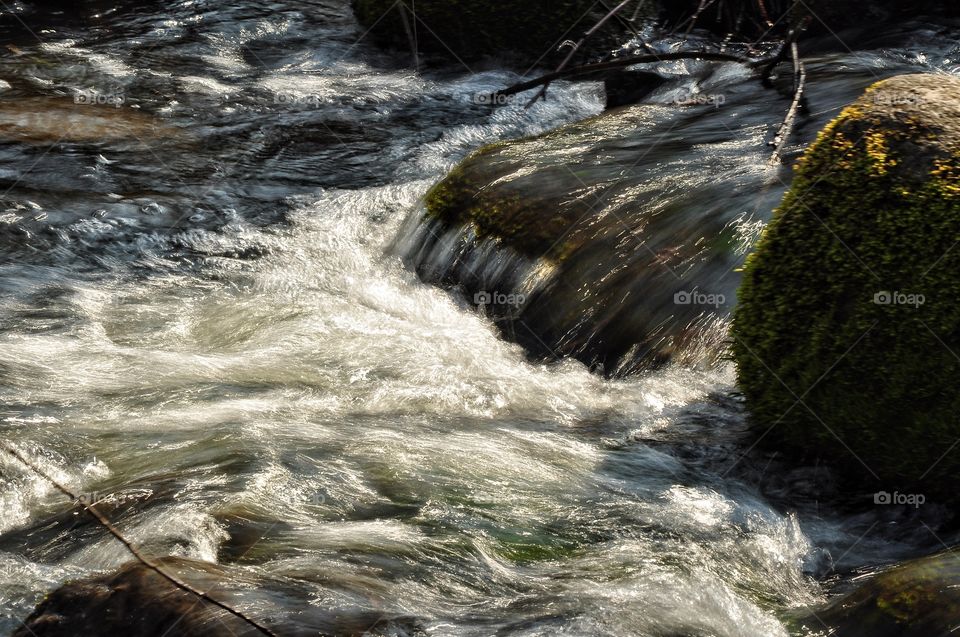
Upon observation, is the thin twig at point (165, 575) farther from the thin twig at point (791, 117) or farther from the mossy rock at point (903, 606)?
the thin twig at point (791, 117)

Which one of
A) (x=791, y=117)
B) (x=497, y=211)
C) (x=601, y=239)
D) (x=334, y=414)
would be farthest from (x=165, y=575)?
(x=791, y=117)

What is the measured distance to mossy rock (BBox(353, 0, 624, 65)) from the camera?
11602 mm

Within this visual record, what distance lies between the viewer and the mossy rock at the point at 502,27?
38.1 ft

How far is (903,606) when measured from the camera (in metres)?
3.42

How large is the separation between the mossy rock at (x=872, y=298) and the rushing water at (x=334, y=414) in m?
0.27

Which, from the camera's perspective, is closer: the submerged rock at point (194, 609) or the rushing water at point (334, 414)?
the submerged rock at point (194, 609)

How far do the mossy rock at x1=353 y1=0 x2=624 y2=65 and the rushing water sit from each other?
203cm

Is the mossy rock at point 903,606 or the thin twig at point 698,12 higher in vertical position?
the thin twig at point 698,12

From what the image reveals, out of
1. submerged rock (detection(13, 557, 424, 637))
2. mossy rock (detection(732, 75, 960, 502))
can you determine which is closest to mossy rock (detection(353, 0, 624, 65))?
mossy rock (detection(732, 75, 960, 502))

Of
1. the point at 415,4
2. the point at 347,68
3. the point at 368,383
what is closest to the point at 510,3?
the point at 415,4

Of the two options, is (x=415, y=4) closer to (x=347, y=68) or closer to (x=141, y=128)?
(x=347, y=68)

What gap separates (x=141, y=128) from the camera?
30.7ft

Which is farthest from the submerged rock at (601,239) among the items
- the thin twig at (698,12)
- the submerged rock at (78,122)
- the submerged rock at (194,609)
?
the submerged rock at (78,122)

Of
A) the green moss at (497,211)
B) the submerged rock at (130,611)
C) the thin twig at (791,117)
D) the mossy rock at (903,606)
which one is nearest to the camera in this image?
the submerged rock at (130,611)
